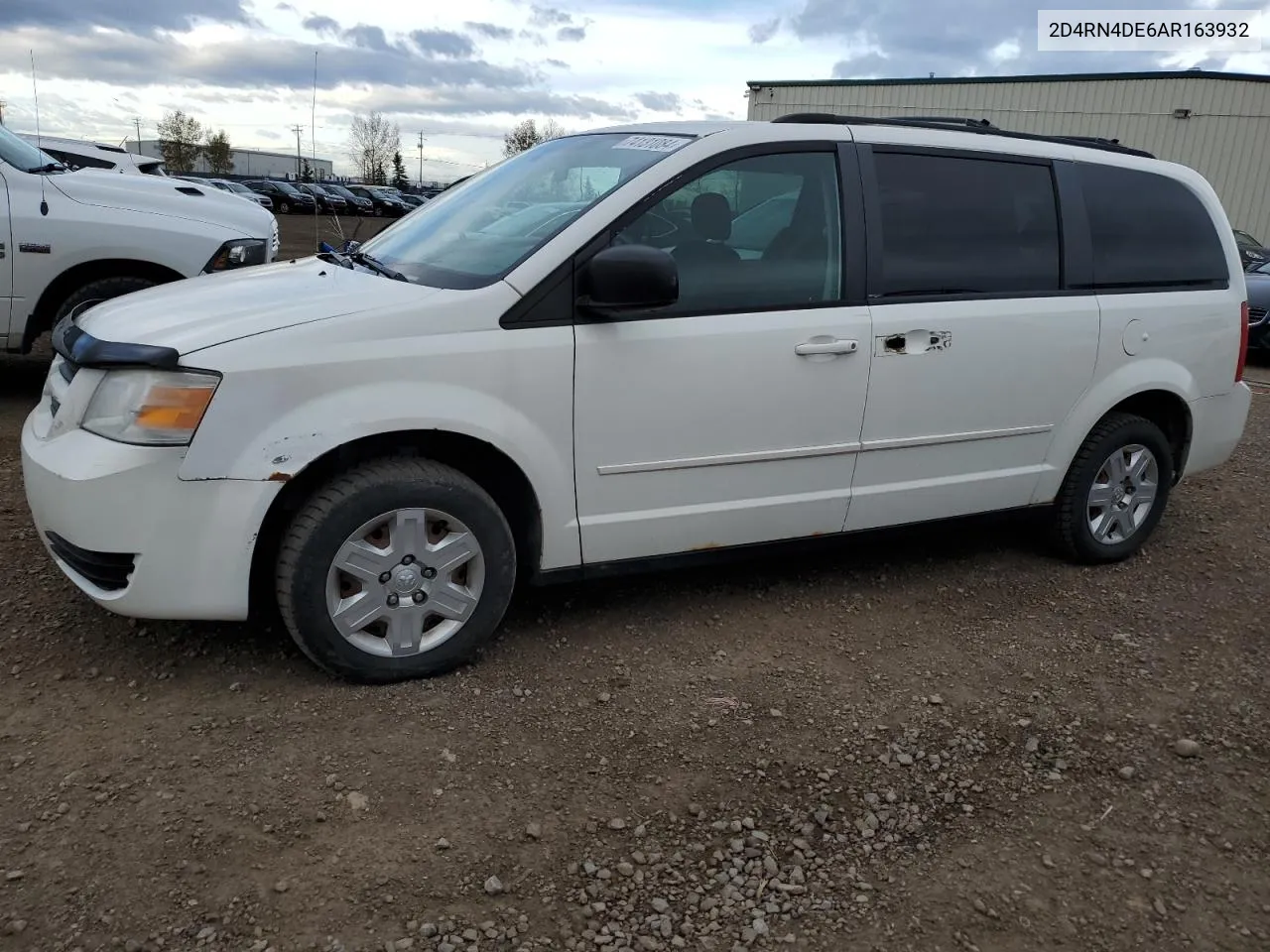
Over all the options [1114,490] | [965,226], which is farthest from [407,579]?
[1114,490]

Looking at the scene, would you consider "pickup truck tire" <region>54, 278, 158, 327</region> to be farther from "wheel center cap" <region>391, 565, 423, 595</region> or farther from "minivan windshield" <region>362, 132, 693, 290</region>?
"wheel center cap" <region>391, 565, 423, 595</region>

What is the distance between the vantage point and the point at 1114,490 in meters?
4.64

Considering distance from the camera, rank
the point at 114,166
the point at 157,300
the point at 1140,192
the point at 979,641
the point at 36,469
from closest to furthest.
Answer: the point at 36,469, the point at 157,300, the point at 979,641, the point at 1140,192, the point at 114,166

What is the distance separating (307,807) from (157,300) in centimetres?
175

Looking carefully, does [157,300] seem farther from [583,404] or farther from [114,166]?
[114,166]

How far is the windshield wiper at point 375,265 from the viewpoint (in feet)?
11.5

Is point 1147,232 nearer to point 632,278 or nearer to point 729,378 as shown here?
point 729,378

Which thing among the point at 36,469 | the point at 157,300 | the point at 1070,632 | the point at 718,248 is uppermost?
the point at 718,248

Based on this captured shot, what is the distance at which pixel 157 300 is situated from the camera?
341cm

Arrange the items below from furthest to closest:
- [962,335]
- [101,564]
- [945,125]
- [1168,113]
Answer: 1. [1168,113]
2. [945,125]
3. [962,335]
4. [101,564]

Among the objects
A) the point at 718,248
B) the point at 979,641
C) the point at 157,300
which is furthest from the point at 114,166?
the point at 979,641

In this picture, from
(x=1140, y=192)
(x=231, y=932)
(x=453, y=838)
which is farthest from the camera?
(x=1140, y=192)

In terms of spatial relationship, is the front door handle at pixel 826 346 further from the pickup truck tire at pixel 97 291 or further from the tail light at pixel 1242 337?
the pickup truck tire at pixel 97 291

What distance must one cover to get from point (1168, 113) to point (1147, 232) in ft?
86.8
